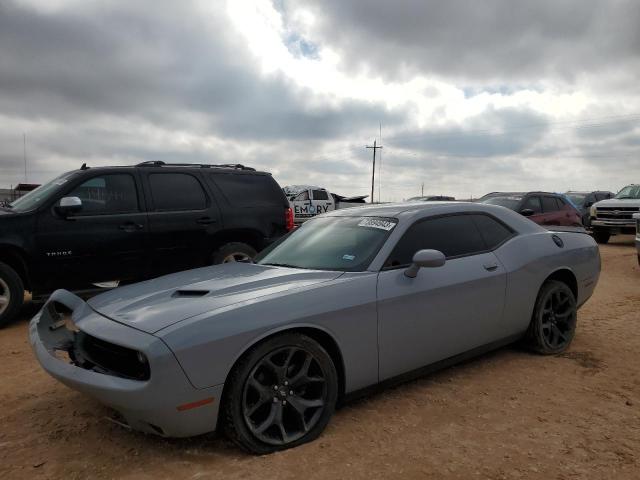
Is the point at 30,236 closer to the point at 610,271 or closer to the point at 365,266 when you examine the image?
the point at 365,266

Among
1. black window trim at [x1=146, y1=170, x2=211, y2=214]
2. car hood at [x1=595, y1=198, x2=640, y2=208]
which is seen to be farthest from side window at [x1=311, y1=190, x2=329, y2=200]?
black window trim at [x1=146, y1=170, x2=211, y2=214]

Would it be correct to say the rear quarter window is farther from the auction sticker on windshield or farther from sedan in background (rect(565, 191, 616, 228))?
sedan in background (rect(565, 191, 616, 228))

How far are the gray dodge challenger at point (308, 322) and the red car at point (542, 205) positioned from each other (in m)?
8.54

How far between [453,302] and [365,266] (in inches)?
29.4

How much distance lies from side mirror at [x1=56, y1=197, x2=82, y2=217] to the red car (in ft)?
32.4

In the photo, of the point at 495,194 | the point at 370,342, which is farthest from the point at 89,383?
the point at 495,194

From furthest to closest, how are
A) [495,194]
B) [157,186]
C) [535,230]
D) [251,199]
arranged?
[495,194] < [251,199] < [157,186] < [535,230]

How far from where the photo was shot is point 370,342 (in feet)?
Result: 10.5

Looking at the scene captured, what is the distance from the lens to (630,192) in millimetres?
16531

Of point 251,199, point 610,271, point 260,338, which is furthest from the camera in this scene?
point 610,271

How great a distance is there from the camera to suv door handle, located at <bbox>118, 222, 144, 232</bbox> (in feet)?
20.0

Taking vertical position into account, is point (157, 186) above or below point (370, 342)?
above

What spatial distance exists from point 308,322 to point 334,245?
0.96m

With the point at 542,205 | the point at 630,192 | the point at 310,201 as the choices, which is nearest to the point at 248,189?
the point at 542,205
